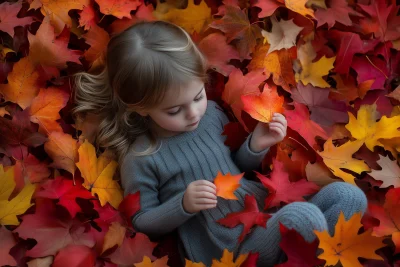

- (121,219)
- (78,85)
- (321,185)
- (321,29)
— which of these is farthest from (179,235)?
(321,29)

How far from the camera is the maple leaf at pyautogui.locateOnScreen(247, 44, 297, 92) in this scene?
1840 millimetres

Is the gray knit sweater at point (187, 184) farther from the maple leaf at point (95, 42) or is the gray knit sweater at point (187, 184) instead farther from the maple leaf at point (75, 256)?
the maple leaf at point (95, 42)

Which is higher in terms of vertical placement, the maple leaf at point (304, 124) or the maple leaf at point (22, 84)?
the maple leaf at point (22, 84)

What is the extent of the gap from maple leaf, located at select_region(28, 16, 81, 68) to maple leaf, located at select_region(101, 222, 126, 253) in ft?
1.82

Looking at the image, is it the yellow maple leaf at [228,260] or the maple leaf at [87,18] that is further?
the maple leaf at [87,18]

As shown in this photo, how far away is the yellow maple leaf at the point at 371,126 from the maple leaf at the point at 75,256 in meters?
0.87

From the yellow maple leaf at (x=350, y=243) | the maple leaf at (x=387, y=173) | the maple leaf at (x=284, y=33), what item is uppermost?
the maple leaf at (x=284, y=33)

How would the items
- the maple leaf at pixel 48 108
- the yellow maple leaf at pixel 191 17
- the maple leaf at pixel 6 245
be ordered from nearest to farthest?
the maple leaf at pixel 6 245 < the maple leaf at pixel 48 108 < the yellow maple leaf at pixel 191 17

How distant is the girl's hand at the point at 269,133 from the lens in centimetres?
159

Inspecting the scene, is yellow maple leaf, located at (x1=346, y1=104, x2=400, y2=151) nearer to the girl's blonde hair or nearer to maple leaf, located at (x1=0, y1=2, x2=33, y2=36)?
the girl's blonde hair

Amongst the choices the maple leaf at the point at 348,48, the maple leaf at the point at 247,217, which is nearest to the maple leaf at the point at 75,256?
the maple leaf at the point at 247,217

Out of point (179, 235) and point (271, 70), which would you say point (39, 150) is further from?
point (271, 70)

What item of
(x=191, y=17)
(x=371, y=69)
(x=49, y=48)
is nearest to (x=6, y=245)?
(x=49, y=48)

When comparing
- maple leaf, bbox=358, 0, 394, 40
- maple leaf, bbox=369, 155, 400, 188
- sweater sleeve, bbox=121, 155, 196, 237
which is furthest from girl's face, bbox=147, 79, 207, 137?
maple leaf, bbox=358, 0, 394, 40
